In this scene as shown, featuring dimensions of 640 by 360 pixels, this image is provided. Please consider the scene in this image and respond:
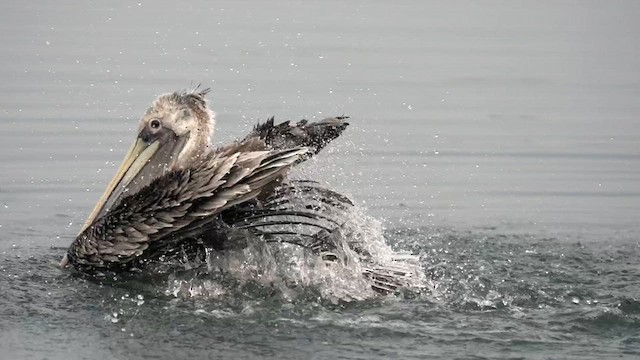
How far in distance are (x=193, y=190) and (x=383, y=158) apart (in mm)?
4878

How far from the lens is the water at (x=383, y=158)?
27.1ft

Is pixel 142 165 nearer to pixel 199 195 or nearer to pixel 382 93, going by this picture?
pixel 199 195

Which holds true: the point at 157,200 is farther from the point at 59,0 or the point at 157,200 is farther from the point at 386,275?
the point at 59,0

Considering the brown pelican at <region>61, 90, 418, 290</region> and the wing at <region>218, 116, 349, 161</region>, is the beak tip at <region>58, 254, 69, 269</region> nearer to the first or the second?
the brown pelican at <region>61, 90, 418, 290</region>

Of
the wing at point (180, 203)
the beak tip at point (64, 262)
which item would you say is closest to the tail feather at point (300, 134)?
the wing at point (180, 203)

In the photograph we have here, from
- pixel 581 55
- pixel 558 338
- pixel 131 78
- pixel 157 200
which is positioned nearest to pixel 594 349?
pixel 558 338

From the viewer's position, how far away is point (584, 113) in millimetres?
15281

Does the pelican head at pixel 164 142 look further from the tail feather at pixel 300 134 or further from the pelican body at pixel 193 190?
the tail feather at pixel 300 134

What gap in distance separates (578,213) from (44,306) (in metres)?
5.11

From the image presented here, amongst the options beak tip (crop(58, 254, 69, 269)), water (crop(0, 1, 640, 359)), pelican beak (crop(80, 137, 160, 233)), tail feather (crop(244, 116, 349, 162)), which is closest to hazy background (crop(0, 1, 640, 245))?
water (crop(0, 1, 640, 359))

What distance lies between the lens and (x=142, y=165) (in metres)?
9.62

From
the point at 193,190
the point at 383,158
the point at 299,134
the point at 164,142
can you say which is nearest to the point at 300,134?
the point at 299,134

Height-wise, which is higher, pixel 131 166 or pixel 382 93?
pixel 382 93

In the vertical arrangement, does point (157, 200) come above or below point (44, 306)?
above
